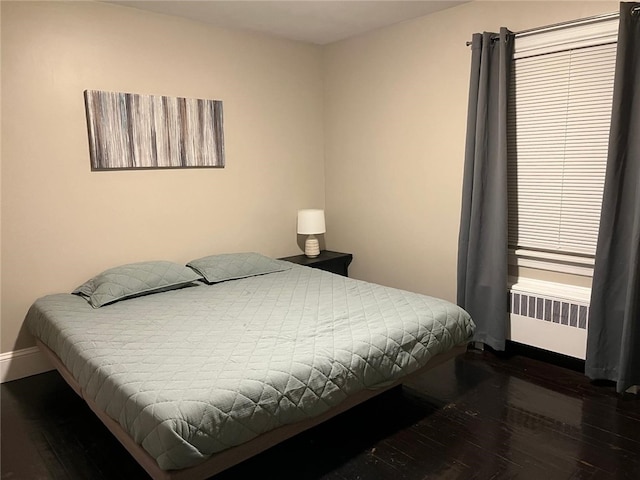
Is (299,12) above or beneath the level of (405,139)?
above

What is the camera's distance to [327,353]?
2.17m

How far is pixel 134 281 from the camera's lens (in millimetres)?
3121

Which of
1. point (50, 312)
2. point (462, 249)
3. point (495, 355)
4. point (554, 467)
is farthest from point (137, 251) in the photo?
point (554, 467)

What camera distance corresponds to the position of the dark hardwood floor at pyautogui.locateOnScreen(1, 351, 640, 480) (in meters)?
2.13

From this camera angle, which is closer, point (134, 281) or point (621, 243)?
point (621, 243)

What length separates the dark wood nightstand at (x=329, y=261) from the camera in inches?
166

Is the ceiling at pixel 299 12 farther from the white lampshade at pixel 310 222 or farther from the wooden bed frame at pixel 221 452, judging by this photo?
the wooden bed frame at pixel 221 452

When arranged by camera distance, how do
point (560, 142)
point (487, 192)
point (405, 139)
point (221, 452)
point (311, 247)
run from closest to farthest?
point (221, 452) < point (560, 142) < point (487, 192) < point (405, 139) < point (311, 247)

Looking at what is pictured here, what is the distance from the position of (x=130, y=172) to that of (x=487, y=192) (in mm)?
2507

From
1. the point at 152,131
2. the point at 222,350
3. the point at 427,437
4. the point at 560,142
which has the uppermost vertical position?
the point at 152,131

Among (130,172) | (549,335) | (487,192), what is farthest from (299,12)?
(549,335)

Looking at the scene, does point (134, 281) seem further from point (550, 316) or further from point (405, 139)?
point (550, 316)

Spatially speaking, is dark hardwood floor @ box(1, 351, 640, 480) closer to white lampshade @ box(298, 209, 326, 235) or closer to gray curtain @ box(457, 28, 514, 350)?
gray curtain @ box(457, 28, 514, 350)

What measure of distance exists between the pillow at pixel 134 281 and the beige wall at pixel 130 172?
0.73 feet
